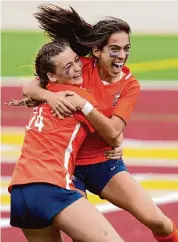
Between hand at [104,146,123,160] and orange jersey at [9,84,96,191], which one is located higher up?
orange jersey at [9,84,96,191]

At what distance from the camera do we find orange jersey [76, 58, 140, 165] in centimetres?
597

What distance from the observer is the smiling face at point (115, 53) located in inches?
235

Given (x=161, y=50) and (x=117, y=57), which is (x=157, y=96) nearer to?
(x=161, y=50)

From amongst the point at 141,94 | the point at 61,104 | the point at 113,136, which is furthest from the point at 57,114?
the point at 141,94

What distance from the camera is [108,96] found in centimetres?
601

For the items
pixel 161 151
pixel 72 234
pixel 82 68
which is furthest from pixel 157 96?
pixel 72 234

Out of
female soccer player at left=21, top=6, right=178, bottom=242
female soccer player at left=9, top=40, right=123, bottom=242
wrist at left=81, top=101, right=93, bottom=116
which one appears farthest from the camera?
female soccer player at left=21, top=6, right=178, bottom=242

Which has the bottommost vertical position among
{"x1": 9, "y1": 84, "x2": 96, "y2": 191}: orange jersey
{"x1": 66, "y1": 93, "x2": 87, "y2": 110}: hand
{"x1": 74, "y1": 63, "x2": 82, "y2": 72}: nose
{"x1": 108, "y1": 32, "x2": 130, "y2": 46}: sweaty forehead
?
{"x1": 9, "y1": 84, "x2": 96, "y2": 191}: orange jersey

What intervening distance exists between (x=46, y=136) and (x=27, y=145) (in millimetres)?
154

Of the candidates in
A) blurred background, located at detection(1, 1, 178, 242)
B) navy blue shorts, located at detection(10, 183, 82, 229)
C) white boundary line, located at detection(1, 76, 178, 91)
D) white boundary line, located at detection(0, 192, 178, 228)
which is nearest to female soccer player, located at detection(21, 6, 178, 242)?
blurred background, located at detection(1, 1, 178, 242)

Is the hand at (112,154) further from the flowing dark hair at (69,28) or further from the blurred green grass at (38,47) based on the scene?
the blurred green grass at (38,47)

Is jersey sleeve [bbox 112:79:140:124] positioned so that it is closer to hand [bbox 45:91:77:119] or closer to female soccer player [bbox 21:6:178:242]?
female soccer player [bbox 21:6:178:242]

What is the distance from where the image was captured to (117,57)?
596 centimetres

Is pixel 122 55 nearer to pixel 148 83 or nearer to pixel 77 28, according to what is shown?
pixel 77 28
